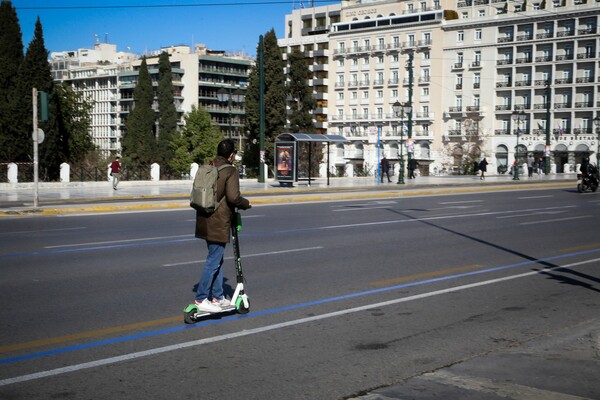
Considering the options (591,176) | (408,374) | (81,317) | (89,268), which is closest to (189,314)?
(81,317)

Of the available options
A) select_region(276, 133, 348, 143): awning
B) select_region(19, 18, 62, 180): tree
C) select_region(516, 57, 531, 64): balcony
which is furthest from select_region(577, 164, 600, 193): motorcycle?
select_region(516, 57, 531, 64): balcony

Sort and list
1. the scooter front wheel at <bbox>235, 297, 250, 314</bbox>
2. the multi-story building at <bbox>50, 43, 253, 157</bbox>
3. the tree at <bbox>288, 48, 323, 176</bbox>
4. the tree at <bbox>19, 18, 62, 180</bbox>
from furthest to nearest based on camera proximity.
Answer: the multi-story building at <bbox>50, 43, 253, 157</bbox>, the tree at <bbox>288, 48, 323, 176</bbox>, the tree at <bbox>19, 18, 62, 180</bbox>, the scooter front wheel at <bbox>235, 297, 250, 314</bbox>

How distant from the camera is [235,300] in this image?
7.58 meters

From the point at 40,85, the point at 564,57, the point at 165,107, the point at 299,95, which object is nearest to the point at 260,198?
the point at 40,85

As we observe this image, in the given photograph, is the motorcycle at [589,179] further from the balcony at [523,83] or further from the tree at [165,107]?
the balcony at [523,83]

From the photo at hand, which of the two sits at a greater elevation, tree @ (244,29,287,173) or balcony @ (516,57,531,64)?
balcony @ (516,57,531,64)

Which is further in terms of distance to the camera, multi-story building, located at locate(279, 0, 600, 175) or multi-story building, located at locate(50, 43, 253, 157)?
multi-story building, located at locate(50, 43, 253, 157)

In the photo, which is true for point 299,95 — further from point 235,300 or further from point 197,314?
point 197,314

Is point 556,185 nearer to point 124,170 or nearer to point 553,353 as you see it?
point 124,170

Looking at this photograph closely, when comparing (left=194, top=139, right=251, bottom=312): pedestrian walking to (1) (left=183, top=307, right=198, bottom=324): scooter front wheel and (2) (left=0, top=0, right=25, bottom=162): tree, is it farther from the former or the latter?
(2) (left=0, top=0, right=25, bottom=162): tree

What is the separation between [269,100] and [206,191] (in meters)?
69.2

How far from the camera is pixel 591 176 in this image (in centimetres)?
3541

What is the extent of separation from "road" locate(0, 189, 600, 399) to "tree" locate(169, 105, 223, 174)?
258 feet

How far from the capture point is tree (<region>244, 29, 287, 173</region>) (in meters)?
74.3
